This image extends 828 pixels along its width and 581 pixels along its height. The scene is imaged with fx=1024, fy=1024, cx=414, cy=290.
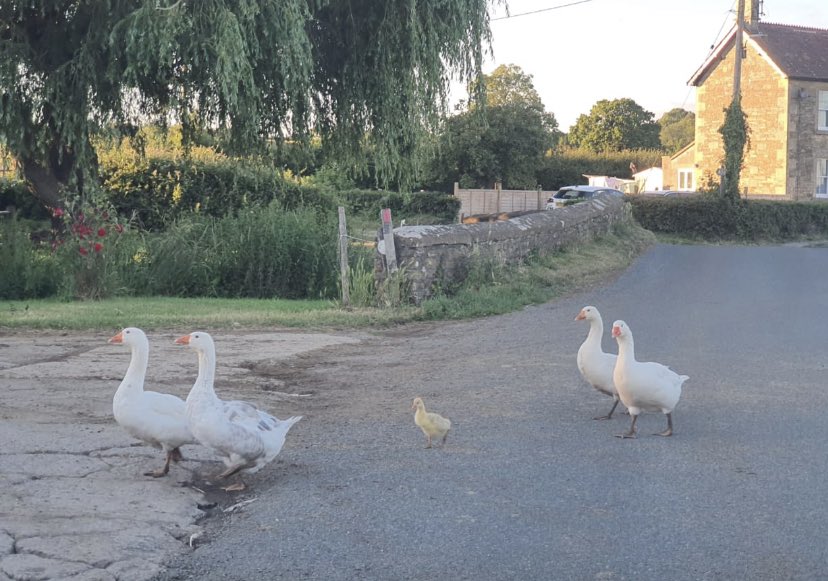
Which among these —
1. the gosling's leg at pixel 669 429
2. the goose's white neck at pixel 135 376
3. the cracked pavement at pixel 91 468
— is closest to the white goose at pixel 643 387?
the gosling's leg at pixel 669 429

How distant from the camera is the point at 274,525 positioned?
5.59m

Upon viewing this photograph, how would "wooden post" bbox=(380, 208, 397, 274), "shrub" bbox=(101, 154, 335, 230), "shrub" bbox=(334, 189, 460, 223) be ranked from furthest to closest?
"shrub" bbox=(334, 189, 460, 223), "shrub" bbox=(101, 154, 335, 230), "wooden post" bbox=(380, 208, 397, 274)

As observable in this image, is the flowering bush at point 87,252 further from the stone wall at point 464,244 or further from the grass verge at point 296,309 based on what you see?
the stone wall at point 464,244

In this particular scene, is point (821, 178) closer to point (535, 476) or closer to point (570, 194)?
point (570, 194)

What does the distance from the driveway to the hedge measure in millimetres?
22489

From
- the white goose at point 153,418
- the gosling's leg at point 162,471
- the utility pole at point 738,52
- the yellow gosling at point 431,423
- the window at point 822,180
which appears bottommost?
the gosling's leg at point 162,471

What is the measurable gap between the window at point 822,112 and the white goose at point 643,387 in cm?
3801

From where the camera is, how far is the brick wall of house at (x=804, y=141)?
4153 cm

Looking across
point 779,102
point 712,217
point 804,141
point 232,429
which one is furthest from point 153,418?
point 804,141

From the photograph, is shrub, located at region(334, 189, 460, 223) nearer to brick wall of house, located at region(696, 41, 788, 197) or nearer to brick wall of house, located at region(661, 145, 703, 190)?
brick wall of house, located at region(696, 41, 788, 197)

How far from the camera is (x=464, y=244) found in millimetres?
16828

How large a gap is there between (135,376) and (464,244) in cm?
1049

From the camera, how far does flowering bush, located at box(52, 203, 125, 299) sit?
52.7 feet

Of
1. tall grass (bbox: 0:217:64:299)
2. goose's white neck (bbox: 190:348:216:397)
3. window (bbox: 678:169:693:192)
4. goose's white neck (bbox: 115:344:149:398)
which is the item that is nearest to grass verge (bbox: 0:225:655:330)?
tall grass (bbox: 0:217:64:299)
